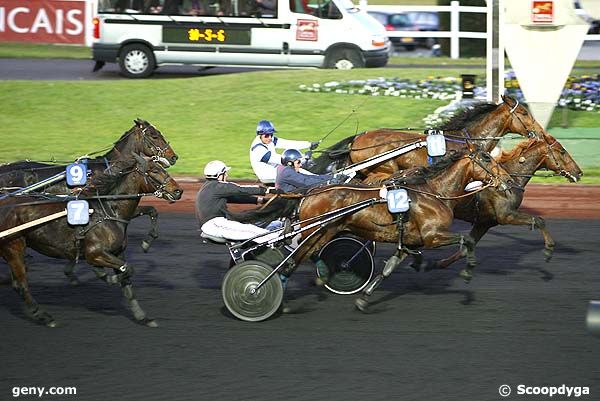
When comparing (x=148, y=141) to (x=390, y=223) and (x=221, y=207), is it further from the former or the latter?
(x=390, y=223)

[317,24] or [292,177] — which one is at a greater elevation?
[317,24]

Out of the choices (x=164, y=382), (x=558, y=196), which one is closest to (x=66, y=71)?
(x=558, y=196)

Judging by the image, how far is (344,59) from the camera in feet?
78.6

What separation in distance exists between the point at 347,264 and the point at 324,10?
1398 cm

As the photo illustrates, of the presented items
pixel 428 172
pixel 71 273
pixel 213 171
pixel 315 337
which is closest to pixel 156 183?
pixel 213 171

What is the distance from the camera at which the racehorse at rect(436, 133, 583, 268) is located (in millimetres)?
10969

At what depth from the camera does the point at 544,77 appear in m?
17.6

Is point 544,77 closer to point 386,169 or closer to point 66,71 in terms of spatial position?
point 386,169

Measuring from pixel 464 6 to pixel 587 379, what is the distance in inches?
834

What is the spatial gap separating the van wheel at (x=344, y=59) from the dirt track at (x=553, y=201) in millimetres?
8764

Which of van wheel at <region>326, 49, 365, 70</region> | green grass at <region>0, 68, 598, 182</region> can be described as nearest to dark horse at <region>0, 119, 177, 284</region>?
green grass at <region>0, 68, 598, 182</region>

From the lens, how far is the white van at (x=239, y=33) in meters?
23.5

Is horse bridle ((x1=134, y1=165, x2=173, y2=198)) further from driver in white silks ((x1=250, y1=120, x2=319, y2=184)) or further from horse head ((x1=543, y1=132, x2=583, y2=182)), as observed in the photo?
horse head ((x1=543, y1=132, x2=583, y2=182))

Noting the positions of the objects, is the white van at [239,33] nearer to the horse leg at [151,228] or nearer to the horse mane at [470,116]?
the horse mane at [470,116]
